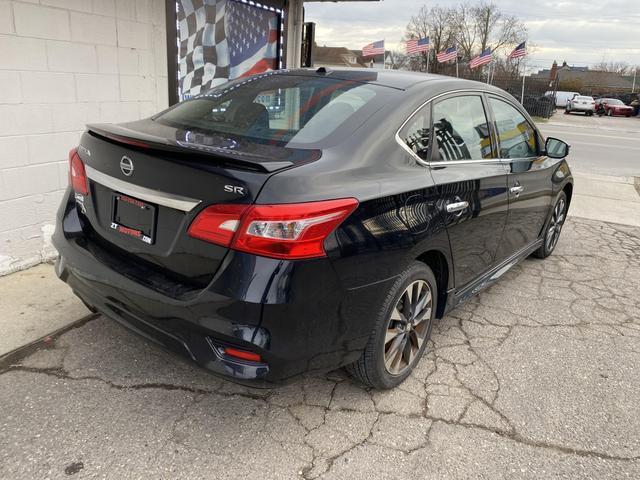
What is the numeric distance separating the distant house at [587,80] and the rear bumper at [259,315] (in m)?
73.2

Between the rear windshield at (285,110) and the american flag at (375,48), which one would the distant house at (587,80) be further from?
the rear windshield at (285,110)

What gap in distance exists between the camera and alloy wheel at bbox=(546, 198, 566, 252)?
505 cm

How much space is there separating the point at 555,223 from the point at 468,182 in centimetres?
262

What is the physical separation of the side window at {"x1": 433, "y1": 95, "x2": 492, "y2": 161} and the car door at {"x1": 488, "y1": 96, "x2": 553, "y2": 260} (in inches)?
8.3

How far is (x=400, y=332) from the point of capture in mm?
2729

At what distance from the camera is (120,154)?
7.75 feet

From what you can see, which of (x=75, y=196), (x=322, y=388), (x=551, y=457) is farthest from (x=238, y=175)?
(x=551, y=457)

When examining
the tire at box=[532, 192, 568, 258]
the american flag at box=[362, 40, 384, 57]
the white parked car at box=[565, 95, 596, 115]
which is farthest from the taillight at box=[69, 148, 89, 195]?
Result: the white parked car at box=[565, 95, 596, 115]

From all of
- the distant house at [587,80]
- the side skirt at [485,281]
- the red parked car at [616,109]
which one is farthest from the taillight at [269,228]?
the distant house at [587,80]

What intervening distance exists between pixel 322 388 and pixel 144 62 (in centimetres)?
371

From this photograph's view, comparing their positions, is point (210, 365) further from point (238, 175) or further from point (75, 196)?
point (75, 196)

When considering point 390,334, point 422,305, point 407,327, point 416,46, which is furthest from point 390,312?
point 416,46

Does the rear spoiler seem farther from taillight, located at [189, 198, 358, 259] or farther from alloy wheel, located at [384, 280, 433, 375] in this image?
alloy wheel, located at [384, 280, 433, 375]

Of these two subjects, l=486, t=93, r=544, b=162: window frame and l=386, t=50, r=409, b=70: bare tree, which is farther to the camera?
l=386, t=50, r=409, b=70: bare tree
